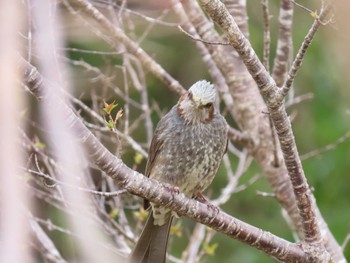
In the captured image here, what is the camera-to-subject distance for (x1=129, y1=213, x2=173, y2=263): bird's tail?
369 cm

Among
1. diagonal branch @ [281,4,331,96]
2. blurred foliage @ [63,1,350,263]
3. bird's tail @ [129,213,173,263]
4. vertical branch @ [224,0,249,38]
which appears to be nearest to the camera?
diagonal branch @ [281,4,331,96]

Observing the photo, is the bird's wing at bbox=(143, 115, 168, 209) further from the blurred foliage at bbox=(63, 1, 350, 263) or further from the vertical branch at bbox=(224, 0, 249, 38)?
the blurred foliage at bbox=(63, 1, 350, 263)

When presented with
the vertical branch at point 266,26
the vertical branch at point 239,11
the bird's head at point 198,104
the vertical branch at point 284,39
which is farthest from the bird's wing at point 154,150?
the vertical branch at point 239,11

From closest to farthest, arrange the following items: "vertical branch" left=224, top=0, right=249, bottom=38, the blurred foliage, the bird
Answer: the bird, "vertical branch" left=224, top=0, right=249, bottom=38, the blurred foliage

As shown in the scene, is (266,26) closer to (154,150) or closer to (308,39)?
(154,150)

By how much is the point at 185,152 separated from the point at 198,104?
30cm

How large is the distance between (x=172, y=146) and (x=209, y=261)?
3806 mm

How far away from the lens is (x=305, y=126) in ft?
24.3

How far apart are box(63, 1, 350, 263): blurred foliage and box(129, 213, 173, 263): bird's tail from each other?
2.37 metres

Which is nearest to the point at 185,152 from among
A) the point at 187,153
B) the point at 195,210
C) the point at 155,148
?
the point at 187,153

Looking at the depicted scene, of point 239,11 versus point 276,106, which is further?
point 239,11

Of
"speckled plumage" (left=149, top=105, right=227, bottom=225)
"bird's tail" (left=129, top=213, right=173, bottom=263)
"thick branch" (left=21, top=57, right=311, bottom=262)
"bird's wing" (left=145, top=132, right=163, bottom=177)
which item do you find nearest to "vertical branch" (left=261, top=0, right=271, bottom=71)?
"speckled plumage" (left=149, top=105, right=227, bottom=225)

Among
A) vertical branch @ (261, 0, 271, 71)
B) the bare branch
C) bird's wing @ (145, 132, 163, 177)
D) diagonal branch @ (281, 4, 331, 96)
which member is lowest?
bird's wing @ (145, 132, 163, 177)

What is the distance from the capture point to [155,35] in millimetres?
6957
